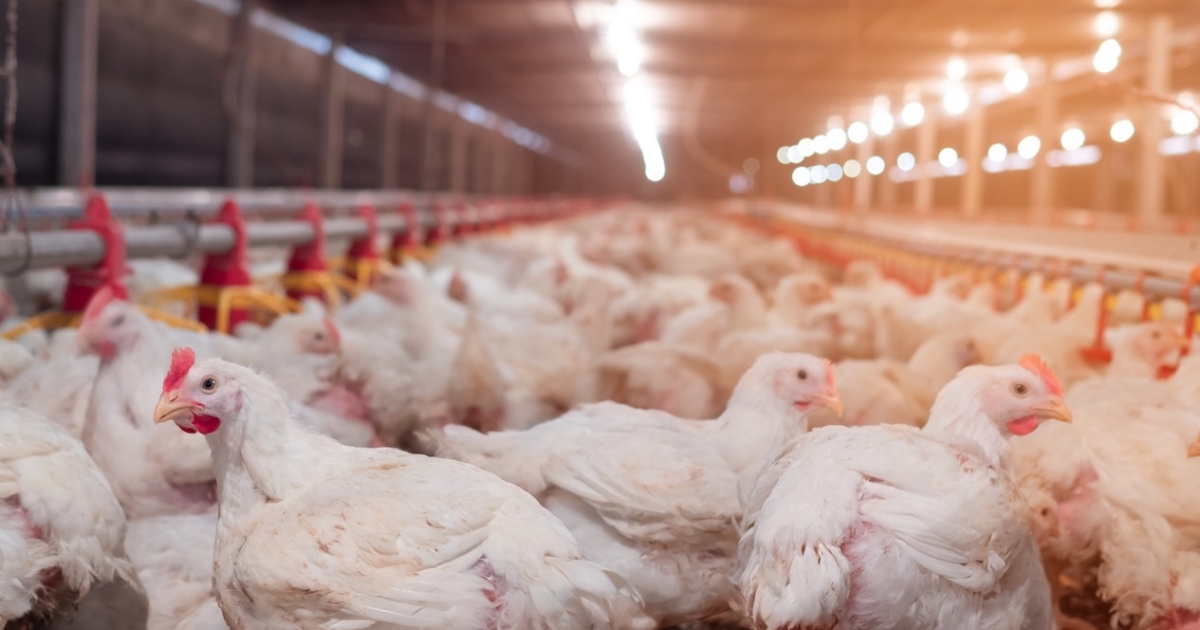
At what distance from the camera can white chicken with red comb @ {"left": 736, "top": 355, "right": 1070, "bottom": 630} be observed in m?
1.79

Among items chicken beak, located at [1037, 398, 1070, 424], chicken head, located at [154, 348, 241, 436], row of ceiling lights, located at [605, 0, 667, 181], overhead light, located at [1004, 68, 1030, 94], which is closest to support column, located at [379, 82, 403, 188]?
row of ceiling lights, located at [605, 0, 667, 181]

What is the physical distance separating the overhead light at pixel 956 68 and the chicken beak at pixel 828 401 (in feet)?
44.0

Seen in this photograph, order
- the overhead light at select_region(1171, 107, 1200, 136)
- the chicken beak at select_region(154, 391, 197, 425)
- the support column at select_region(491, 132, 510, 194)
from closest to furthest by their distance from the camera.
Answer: the chicken beak at select_region(154, 391, 197, 425) → the overhead light at select_region(1171, 107, 1200, 136) → the support column at select_region(491, 132, 510, 194)

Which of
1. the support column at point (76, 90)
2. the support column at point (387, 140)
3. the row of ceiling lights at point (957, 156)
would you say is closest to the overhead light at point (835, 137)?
the row of ceiling lights at point (957, 156)

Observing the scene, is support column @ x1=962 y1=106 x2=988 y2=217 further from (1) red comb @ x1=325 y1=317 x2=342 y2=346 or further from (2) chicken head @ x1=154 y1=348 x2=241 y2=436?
(2) chicken head @ x1=154 y1=348 x2=241 y2=436

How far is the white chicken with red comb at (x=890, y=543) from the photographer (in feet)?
5.88

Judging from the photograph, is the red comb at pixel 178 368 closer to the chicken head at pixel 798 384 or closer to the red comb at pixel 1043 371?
the chicken head at pixel 798 384

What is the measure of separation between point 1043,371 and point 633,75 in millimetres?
16117

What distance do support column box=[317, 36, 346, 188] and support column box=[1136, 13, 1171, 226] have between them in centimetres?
941

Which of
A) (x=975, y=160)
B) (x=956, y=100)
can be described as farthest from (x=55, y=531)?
(x=956, y=100)

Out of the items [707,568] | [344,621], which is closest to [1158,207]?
[707,568]

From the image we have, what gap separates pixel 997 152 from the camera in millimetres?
26734

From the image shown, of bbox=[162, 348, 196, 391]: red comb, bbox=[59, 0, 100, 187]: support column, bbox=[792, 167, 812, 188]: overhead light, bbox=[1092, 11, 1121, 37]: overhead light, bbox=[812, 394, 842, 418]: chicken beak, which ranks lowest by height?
bbox=[812, 394, 842, 418]: chicken beak

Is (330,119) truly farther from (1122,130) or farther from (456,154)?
(1122,130)
